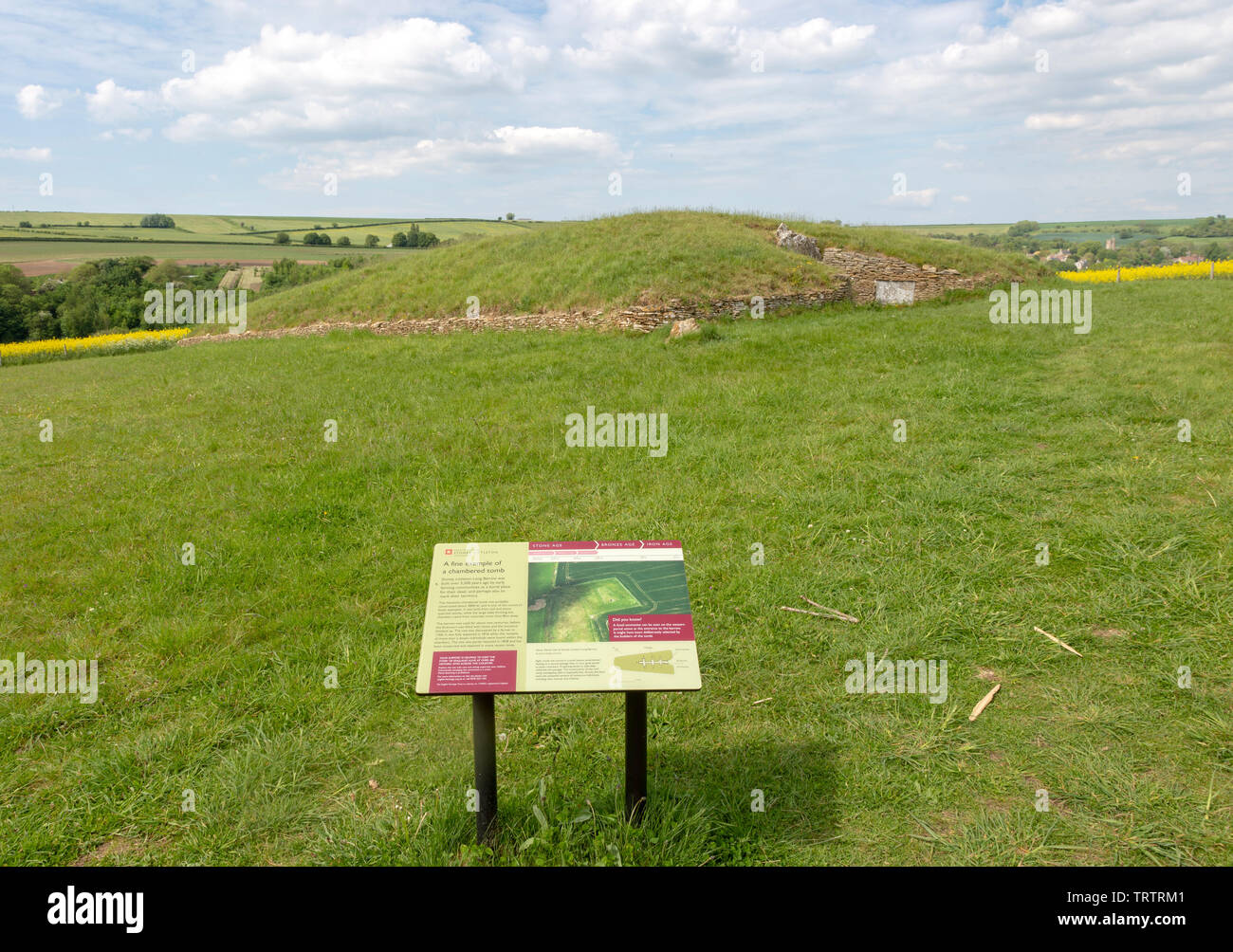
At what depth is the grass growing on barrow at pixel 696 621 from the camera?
3.43m

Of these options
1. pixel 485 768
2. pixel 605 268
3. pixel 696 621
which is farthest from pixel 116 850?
pixel 605 268

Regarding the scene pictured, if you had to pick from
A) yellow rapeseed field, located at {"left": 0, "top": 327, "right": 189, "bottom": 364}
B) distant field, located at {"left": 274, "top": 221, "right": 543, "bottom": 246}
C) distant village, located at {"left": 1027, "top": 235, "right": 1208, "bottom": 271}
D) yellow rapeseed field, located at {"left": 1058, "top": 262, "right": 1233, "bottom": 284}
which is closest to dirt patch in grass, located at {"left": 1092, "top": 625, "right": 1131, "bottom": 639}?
yellow rapeseed field, located at {"left": 1058, "top": 262, "right": 1233, "bottom": 284}

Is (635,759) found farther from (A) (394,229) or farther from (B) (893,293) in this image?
(A) (394,229)

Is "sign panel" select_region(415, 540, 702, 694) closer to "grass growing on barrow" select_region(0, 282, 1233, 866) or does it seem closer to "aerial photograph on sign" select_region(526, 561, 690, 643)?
"aerial photograph on sign" select_region(526, 561, 690, 643)

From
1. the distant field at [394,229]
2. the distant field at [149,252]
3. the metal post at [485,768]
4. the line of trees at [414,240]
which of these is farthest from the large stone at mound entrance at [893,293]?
the distant field at [394,229]

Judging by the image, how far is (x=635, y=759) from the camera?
3232mm

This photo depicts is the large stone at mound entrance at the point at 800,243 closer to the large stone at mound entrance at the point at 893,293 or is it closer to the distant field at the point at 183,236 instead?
the large stone at mound entrance at the point at 893,293

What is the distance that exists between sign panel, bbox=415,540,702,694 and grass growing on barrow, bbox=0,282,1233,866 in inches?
29.1

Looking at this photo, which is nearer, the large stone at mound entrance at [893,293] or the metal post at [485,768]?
the metal post at [485,768]

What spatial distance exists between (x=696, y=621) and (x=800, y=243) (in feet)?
65.1

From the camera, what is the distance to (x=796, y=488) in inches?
290

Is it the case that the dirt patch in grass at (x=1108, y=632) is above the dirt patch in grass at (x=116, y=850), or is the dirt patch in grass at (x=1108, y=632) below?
above

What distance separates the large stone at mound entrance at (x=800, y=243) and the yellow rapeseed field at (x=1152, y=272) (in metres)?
9.57
